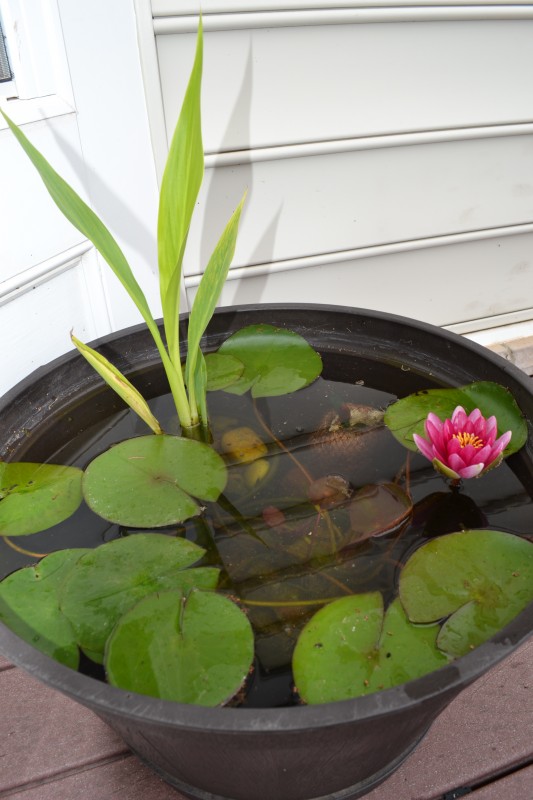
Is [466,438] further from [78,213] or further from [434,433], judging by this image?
[78,213]

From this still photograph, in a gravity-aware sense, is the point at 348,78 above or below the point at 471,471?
above

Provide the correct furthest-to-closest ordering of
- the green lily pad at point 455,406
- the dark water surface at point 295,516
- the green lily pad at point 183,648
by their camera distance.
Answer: the green lily pad at point 455,406
the dark water surface at point 295,516
the green lily pad at point 183,648

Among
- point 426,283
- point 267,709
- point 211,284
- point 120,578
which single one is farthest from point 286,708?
point 426,283

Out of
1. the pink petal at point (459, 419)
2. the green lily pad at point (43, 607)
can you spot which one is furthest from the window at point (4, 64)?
the pink petal at point (459, 419)

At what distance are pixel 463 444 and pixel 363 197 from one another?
64cm

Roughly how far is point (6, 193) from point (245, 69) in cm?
45

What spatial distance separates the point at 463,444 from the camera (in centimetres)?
74

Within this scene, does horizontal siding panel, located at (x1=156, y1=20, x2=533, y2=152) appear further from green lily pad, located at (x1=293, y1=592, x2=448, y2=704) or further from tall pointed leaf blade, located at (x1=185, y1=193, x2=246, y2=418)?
green lily pad, located at (x1=293, y1=592, x2=448, y2=704)

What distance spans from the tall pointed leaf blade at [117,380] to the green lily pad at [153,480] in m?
0.03

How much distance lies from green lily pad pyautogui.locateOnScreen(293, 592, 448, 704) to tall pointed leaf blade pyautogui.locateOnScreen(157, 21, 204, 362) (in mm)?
387

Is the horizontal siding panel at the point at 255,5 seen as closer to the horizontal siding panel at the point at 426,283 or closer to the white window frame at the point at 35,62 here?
the white window frame at the point at 35,62

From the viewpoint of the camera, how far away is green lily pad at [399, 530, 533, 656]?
595 mm

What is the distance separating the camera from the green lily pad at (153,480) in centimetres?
72

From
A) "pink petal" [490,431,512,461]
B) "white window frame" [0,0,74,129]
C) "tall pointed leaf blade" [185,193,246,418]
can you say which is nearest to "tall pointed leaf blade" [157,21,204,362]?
"tall pointed leaf blade" [185,193,246,418]
